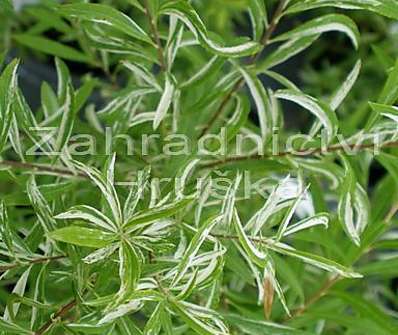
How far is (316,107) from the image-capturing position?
491mm

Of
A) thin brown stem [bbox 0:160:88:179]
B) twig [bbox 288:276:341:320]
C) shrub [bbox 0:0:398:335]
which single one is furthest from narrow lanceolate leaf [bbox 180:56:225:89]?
twig [bbox 288:276:341:320]

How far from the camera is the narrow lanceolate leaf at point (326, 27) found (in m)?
0.53

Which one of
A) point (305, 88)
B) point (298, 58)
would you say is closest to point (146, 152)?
point (305, 88)

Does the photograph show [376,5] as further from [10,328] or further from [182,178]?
[10,328]

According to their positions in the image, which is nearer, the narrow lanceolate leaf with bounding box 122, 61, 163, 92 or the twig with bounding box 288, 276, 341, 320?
the narrow lanceolate leaf with bounding box 122, 61, 163, 92

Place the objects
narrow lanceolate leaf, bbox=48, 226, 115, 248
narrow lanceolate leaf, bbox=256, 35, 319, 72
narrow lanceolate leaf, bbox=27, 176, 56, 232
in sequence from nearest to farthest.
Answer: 1. narrow lanceolate leaf, bbox=48, 226, 115, 248
2. narrow lanceolate leaf, bbox=27, 176, 56, 232
3. narrow lanceolate leaf, bbox=256, 35, 319, 72

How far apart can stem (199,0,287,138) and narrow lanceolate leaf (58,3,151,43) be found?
10cm

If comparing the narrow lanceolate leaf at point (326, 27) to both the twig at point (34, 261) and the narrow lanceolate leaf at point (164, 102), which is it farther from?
the twig at point (34, 261)

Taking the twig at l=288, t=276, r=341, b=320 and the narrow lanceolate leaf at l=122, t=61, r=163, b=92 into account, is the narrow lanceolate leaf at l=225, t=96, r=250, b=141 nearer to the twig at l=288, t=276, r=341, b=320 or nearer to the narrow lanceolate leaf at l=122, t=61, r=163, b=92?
the narrow lanceolate leaf at l=122, t=61, r=163, b=92

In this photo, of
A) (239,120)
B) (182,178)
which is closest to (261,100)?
(239,120)

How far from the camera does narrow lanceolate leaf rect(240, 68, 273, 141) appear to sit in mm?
529

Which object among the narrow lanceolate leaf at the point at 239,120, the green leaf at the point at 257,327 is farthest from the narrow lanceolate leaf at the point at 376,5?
the green leaf at the point at 257,327

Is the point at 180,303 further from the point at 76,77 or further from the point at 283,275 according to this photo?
the point at 76,77

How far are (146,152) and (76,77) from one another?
2.78 ft
